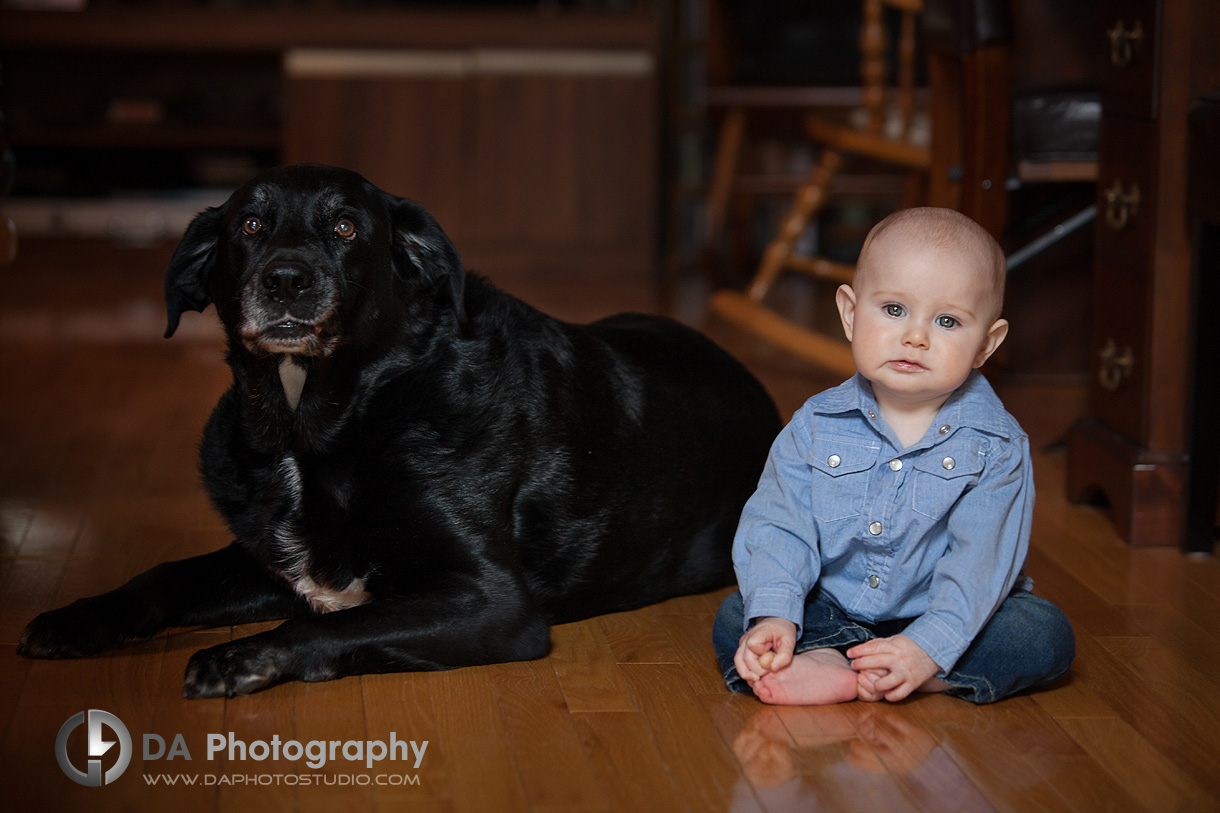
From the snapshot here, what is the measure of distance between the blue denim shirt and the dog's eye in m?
0.61

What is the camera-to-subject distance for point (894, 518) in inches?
59.9

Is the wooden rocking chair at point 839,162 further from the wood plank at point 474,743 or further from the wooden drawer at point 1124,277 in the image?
the wood plank at point 474,743

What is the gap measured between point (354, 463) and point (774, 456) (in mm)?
536

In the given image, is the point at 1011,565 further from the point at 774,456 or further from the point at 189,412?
the point at 189,412

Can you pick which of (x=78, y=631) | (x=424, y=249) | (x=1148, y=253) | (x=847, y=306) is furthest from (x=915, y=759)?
(x=1148, y=253)

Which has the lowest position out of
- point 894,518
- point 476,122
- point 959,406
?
point 894,518

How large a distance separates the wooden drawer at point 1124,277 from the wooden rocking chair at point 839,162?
92cm

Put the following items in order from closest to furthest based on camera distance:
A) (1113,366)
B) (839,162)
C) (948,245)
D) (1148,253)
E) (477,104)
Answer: (948,245) < (1148,253) < (1113,366) < (839,162) < (477,104)

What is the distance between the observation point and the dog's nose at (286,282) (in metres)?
1.54

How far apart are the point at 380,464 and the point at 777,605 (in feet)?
1.74

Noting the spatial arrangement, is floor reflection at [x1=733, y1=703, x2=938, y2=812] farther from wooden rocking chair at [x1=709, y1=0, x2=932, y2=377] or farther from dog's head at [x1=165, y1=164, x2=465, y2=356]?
wooden rocking chair at [x1=709, y1=0, x2=932, y2=377]

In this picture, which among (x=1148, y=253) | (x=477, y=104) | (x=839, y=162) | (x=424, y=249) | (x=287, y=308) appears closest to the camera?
(x=287, y=308)

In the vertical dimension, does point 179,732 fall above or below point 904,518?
below

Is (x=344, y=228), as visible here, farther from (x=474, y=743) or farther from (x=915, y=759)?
(x=915, y=759)
